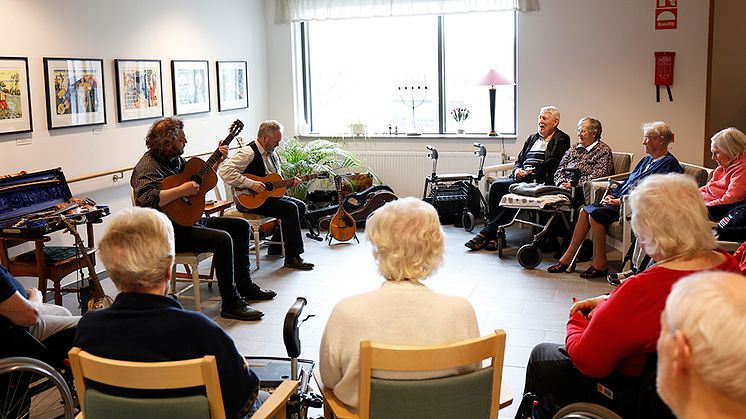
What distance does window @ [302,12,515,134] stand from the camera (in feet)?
28.7

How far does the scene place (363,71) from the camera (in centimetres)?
926

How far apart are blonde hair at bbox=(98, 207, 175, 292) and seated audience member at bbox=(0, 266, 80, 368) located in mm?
861

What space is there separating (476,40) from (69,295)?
5.13 meters

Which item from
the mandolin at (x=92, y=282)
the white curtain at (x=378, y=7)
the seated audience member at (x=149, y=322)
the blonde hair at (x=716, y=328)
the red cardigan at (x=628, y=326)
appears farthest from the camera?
the white curtain at (x=378, y=7)

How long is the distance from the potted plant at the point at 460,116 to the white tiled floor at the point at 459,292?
5.97 feet

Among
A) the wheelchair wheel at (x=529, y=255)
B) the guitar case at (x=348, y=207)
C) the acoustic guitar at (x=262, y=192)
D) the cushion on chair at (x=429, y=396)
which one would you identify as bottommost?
the wheelchair wheel at (x=529, y=255)

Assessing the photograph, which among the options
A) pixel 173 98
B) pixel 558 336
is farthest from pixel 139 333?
pixel 173 98

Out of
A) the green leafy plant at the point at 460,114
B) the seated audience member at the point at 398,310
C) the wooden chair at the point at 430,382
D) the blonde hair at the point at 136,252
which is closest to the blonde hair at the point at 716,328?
the wooden chair at the point at 430,382

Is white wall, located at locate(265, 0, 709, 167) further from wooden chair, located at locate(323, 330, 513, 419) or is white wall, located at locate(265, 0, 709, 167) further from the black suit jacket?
wooden chair, located at locate(323, 330, 513, 419)

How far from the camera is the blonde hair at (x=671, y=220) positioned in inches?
102

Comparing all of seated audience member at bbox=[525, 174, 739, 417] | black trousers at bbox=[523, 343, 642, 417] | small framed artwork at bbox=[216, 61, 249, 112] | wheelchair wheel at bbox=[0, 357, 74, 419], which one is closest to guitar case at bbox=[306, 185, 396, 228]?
small framed artwork at bbox=[216, 61, 249, 112]

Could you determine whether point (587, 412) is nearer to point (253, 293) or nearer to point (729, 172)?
point (253, 293)

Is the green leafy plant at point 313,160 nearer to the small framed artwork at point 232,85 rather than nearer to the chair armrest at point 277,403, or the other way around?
the small framed artwork at point 232,85

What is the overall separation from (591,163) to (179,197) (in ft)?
11.7
